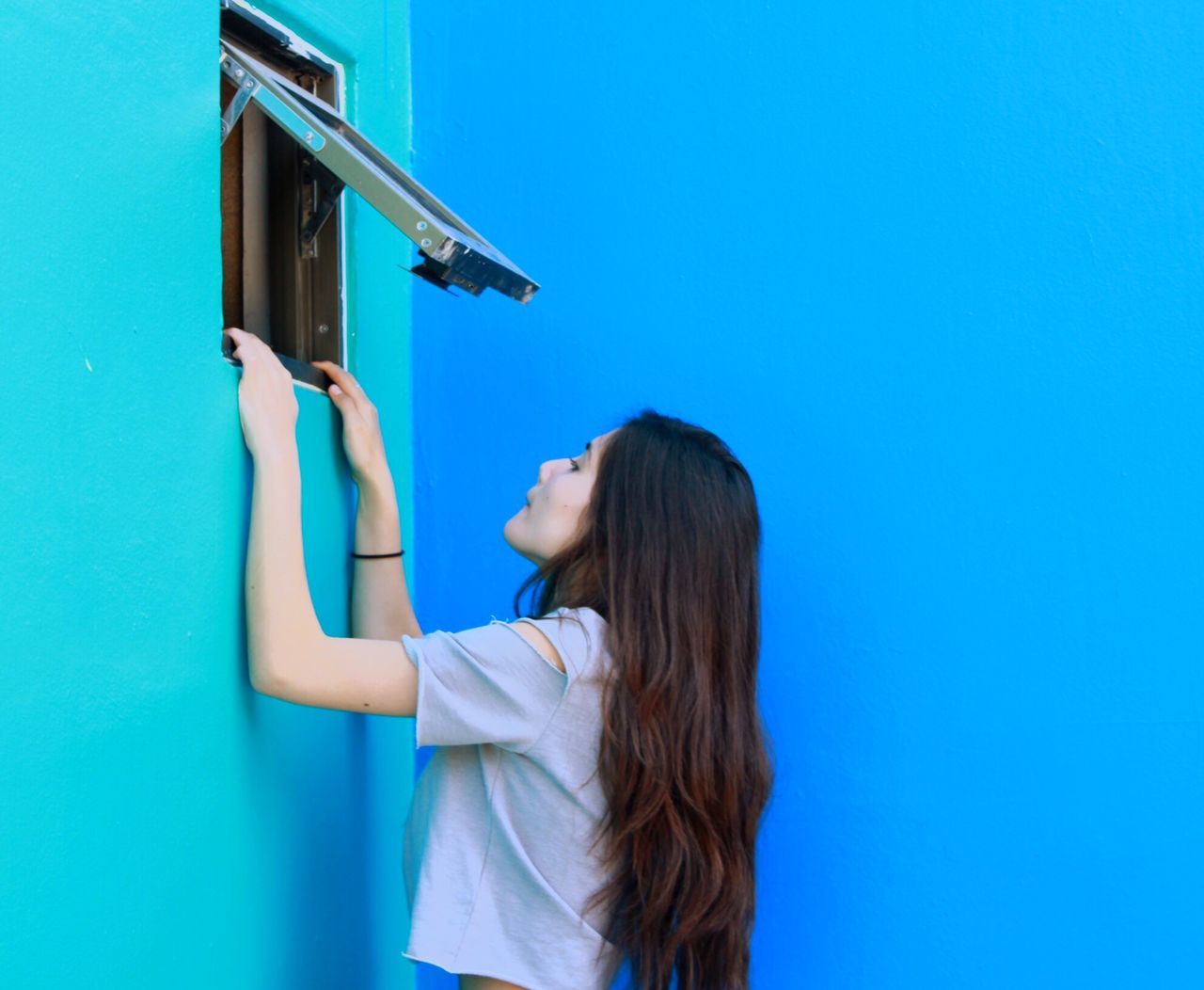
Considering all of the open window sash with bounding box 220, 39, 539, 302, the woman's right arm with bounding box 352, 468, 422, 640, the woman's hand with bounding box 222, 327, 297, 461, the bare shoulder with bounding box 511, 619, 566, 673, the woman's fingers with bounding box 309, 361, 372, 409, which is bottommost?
the bare shoulder with bounding box 511, 619, 566, 673

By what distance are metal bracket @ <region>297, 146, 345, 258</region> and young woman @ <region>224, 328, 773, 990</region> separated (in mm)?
295

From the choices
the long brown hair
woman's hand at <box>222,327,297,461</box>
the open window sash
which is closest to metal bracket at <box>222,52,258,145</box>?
the open window sash

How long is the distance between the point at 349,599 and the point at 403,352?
1.49 ft

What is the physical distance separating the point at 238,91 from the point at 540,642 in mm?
800

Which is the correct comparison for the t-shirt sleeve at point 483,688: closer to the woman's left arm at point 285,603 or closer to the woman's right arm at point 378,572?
the woman's left arm at point 285,603

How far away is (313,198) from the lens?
183 cm

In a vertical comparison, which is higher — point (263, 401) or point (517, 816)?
point (263, 401)

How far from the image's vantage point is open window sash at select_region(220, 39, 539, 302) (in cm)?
154

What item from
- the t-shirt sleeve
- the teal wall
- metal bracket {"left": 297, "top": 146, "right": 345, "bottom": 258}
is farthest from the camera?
metal bracket {"left": 297, "top": 146, "right": 345, "bottom": 258}

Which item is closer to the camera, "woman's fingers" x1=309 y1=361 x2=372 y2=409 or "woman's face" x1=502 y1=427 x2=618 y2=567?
"woman's face" x1=502 y1=427 x2=618 y2=567

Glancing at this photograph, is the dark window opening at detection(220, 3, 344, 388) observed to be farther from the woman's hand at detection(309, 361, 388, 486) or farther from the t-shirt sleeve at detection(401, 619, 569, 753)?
the t-shirt sleeve at detection(401, 619, 569, 753)

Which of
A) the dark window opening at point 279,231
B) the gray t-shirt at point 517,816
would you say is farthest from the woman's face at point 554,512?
the dark window opening at point 279,231

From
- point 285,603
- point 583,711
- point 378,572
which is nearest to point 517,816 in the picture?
Answer: point 583,711

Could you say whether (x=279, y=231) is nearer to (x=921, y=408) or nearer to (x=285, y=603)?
(x=285, y=603)
